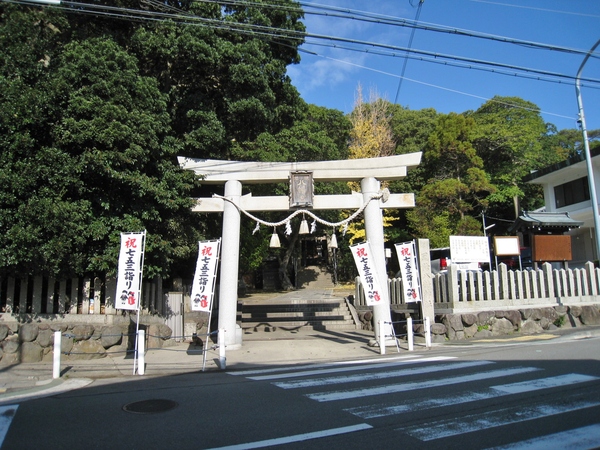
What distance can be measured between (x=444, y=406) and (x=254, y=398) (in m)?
2.92

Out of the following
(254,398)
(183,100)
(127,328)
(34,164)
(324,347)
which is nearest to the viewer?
(254,398)

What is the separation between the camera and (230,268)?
45.4ft

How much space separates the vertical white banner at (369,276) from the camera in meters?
12.7

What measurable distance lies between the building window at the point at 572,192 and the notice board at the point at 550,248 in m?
9.81

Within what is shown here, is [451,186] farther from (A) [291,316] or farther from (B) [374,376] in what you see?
(B) [374,376]

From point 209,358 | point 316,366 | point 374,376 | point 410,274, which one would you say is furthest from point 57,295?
point 410,274

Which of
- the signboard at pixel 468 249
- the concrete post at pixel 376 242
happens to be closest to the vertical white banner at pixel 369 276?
the concrete post at pixel 376 242

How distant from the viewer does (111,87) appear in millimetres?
11906

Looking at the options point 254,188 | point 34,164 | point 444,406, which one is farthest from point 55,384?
point 254,188

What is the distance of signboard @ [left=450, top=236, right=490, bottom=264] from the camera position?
1752cm

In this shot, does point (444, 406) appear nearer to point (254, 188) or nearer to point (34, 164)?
point (34, 164)

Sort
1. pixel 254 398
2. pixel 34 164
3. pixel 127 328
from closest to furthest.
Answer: pixel 254 398 < pixel 34 164 < pixel 127 328

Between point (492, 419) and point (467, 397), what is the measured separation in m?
1.07

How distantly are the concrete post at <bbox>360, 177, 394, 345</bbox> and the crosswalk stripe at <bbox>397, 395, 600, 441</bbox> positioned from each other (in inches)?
286
